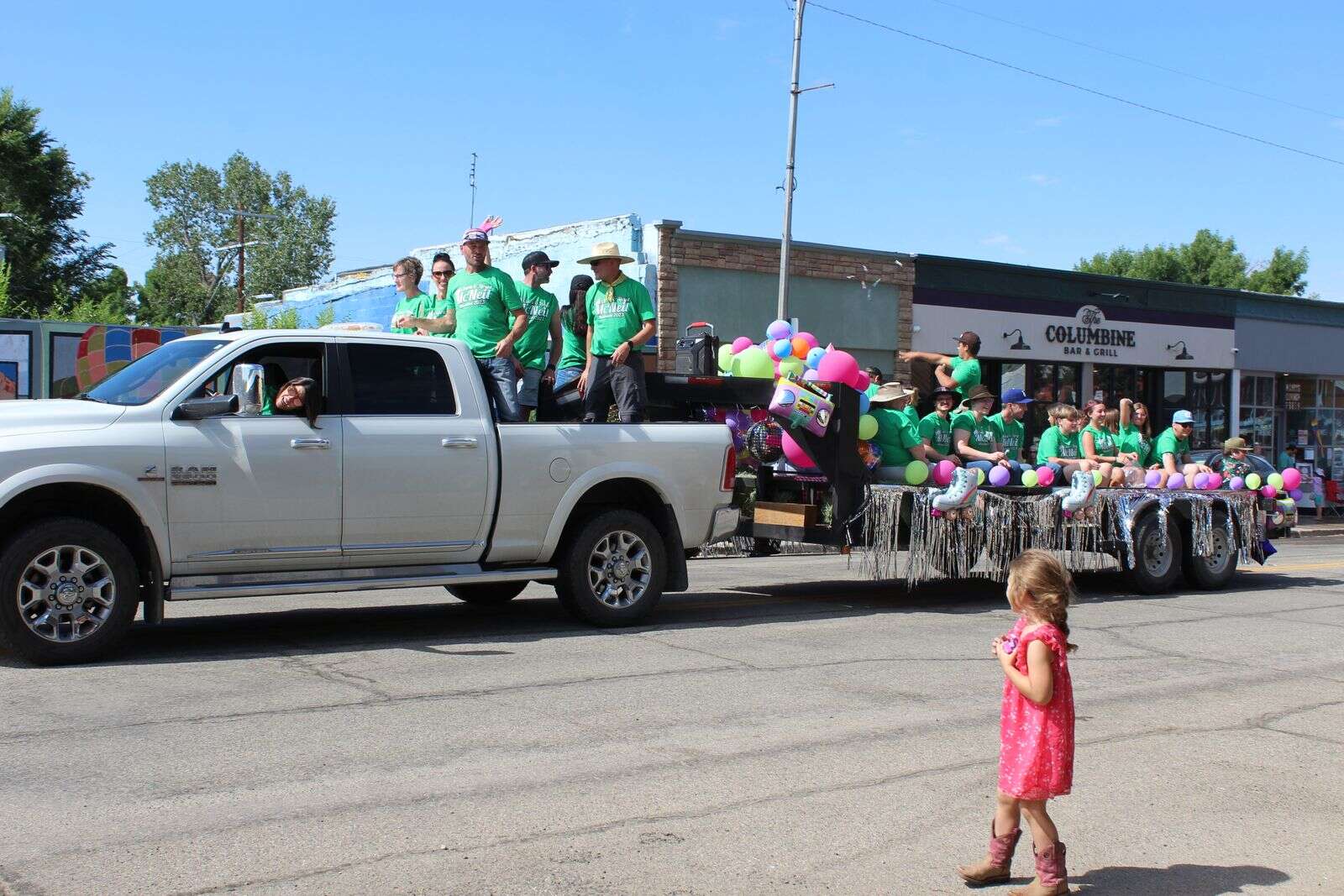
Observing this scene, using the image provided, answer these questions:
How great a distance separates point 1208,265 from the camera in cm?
6575

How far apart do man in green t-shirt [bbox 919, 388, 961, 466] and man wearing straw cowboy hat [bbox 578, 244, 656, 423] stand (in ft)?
8.85

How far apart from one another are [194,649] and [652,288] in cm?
1540

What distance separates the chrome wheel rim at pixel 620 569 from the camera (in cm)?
966

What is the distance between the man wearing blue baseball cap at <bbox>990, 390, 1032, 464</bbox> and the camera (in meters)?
12.5

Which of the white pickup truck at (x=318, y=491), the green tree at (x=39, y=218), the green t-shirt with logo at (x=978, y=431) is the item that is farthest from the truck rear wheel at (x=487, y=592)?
the green tree at (x=39, y=218)

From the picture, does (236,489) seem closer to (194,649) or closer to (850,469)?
(194,649)

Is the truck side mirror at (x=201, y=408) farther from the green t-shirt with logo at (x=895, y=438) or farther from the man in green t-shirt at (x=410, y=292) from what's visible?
the green t-shirt with logo at (x=895, y=438)

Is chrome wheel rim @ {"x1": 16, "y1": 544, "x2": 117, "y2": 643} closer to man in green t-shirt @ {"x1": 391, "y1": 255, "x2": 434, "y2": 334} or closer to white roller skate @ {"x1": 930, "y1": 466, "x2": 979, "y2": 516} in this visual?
man in green t-shirt @ {"x1": 391, "y1": 255, "x2": 434, "y2": 334}

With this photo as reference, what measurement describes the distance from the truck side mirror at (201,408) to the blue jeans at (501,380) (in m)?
2.31

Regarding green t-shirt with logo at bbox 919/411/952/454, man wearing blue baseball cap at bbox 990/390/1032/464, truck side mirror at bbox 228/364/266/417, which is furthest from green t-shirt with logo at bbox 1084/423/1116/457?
truck side mirror at bbox 228/364/266/417

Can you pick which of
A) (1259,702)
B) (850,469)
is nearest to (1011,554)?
(850,469)

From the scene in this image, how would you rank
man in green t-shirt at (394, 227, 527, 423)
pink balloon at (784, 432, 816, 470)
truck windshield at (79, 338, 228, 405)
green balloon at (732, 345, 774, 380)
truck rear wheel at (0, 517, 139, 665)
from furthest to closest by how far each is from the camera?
green balloon at (732, 345, 774, 380) → pink balloon at (784, 432, 816, 470) → man in green t-shirt at (394, 227, 527, 423) → truck windshield at (79, 338, 228, 405) → truck rear wheel at (0, 517, 139, 665)

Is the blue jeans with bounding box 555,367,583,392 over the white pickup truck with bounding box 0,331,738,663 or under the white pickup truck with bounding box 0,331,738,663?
over

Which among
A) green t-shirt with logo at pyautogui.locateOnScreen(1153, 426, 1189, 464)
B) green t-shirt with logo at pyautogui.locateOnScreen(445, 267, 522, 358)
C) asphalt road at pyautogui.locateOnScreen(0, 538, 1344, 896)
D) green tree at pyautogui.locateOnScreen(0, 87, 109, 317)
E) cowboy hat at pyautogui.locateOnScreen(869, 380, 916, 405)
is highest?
green tree at pyautogui.locateOnScreen(0, 87, 109, 317)
